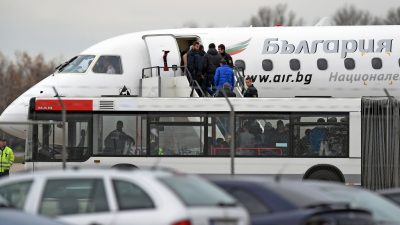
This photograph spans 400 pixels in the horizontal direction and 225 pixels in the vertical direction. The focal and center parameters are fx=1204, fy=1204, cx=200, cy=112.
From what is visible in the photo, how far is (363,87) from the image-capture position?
31891 millimetres

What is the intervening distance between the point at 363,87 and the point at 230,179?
18.0 metres

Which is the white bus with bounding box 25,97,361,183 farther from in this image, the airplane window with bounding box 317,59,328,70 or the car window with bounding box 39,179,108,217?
the car window with bounding box 39,179,108,217

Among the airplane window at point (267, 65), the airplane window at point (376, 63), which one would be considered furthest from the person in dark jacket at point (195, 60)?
the airplane window at point (376, 63)

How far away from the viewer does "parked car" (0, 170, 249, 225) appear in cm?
1272

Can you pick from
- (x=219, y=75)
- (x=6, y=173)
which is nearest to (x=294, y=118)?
(x=219, y=75)

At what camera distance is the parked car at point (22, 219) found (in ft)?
39.6

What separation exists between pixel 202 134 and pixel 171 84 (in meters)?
4.45

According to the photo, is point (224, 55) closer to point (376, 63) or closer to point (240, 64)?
point (240, 64)

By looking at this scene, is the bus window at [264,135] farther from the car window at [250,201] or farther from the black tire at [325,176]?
the car window at [250,201]

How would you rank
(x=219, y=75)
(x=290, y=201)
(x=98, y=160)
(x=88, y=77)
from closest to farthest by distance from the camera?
1. (x=290, y=201)
2. (x=98, y=160)
3. (x=219, y=75)
4. (x=88, y=77)

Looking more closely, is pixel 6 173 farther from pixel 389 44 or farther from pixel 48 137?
pixel 389 44

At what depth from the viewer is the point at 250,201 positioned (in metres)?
13.8

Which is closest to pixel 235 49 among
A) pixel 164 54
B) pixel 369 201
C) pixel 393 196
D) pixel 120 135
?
pixel 164 54

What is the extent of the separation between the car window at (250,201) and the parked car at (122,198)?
0.28 meters
